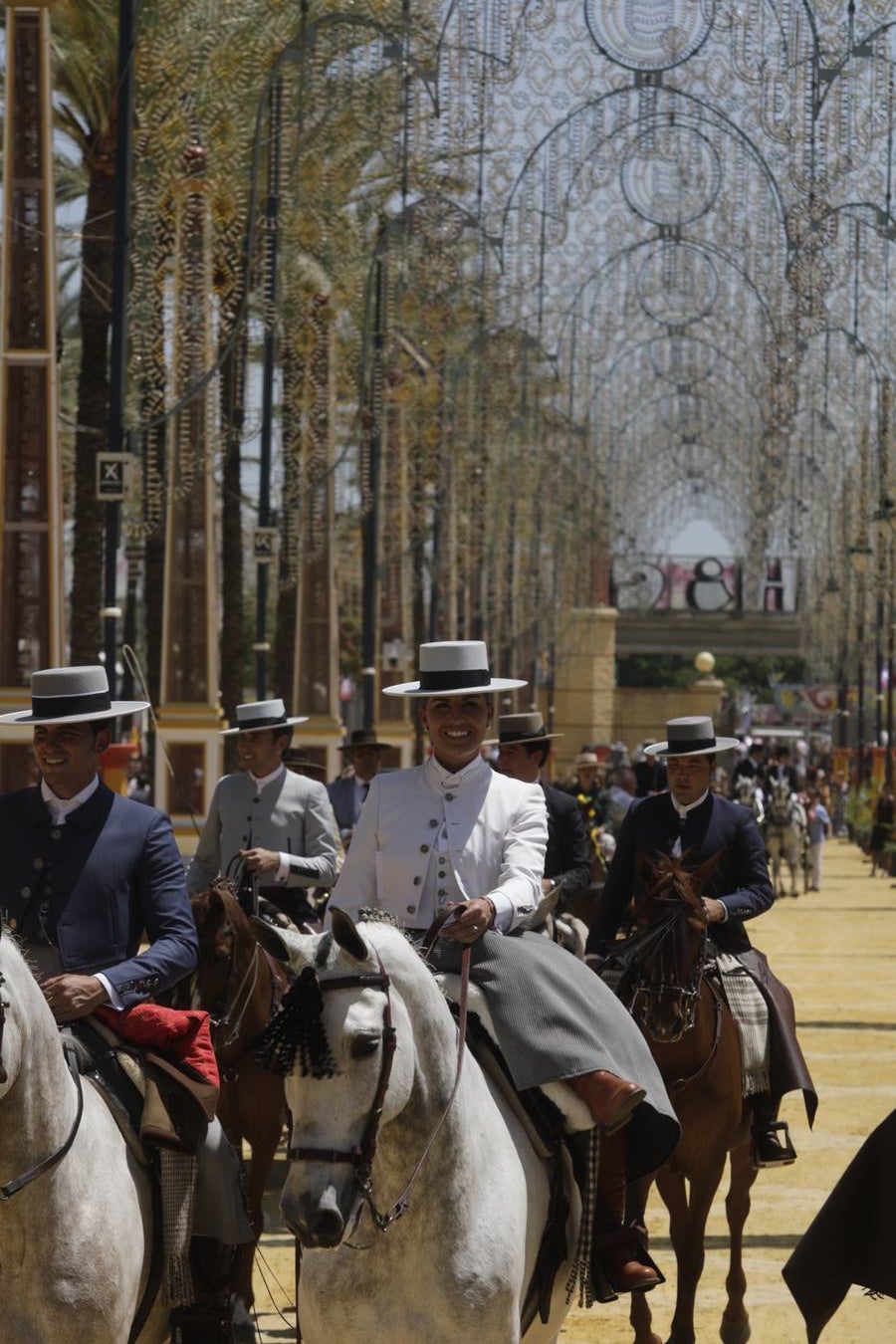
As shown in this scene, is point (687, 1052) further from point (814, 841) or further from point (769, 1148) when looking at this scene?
point (814, 841)

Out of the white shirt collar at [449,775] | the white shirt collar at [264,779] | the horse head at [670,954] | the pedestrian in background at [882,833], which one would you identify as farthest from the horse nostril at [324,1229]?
the pedestrian in background at [882,833]

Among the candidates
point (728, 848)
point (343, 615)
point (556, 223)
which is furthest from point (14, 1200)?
point (343, 615)

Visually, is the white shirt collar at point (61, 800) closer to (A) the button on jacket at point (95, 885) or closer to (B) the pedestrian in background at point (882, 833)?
(A) the button on jacket at point (95, 885)

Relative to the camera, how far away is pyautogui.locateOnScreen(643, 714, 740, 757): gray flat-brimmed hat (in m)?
10.6

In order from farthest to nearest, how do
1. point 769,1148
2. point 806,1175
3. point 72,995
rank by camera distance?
1. point 806,1175
2. point 769,1148
3. point 72,995

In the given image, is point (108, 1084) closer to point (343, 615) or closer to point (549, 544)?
point (549, 544)

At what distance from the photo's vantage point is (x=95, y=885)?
717 centimetres

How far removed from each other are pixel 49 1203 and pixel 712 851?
4.78 metres

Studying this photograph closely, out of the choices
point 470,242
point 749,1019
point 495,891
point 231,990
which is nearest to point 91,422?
point 470,242

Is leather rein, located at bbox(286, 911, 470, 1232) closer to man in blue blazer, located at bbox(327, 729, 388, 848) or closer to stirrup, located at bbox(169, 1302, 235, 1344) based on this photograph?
stirrup, located at bbox(169, 1302, 235, 1344)

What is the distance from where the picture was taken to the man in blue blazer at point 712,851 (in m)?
10.5

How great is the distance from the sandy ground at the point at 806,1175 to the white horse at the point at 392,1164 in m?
0.20

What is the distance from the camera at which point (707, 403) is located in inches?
2408

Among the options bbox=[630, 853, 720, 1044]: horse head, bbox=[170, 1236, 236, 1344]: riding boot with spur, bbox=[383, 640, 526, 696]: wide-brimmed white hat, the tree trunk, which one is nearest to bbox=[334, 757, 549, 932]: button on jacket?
bbox=[383, 640, 526, 696]: wide-brimmed white hat
